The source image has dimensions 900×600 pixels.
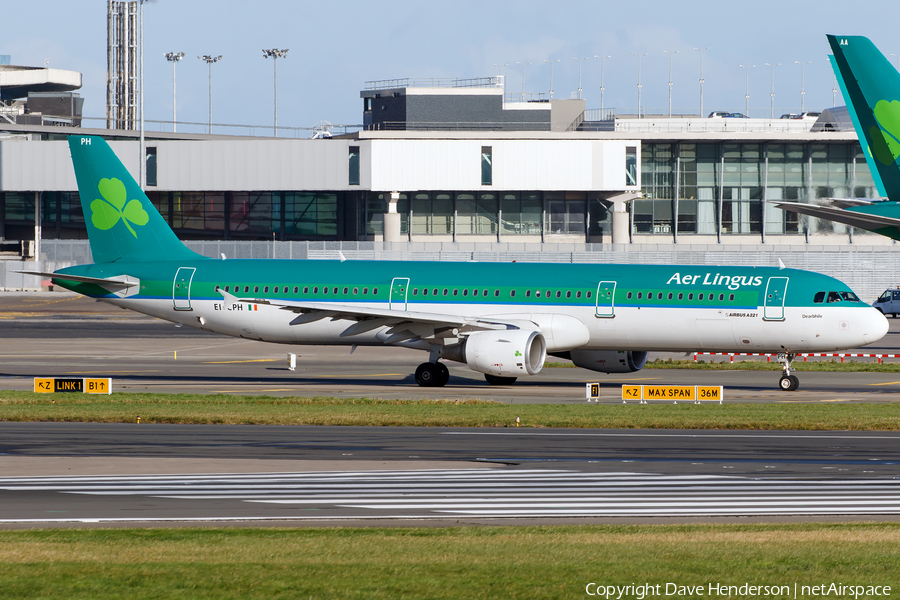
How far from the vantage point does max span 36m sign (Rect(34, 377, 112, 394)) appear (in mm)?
33000

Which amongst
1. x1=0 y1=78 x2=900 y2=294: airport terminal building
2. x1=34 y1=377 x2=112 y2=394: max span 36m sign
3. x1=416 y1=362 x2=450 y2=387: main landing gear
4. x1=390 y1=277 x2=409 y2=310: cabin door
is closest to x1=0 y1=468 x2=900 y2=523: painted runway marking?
x1=34 y1=377 x2=112 y2=394: max span 36m sign

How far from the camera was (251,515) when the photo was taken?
15477 mm

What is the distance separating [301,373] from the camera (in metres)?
43.2

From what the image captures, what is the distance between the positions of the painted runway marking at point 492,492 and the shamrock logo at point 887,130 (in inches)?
663

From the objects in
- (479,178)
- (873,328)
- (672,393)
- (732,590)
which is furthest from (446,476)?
(479,178)

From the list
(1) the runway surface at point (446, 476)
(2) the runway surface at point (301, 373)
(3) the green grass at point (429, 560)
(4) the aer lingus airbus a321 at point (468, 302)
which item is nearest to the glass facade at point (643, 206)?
(2) the runway surface at point (301, 373)

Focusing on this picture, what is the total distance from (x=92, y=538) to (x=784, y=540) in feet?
26.1

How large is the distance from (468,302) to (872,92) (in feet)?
45.5

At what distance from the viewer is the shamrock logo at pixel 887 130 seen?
32656mm

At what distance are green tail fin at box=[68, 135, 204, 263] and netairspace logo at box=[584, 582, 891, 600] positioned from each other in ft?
107

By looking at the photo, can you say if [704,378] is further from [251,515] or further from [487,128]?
[487,128]

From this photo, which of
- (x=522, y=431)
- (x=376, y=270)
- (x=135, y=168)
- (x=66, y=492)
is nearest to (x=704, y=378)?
(x=376, y=270)

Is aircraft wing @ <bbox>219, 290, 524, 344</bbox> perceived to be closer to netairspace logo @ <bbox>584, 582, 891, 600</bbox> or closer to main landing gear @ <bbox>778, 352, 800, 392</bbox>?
main landing gear @ <bbox>778, 352, 800, 392</bbox>

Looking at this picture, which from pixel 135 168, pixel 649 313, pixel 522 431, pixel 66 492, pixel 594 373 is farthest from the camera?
pixel 135 168
